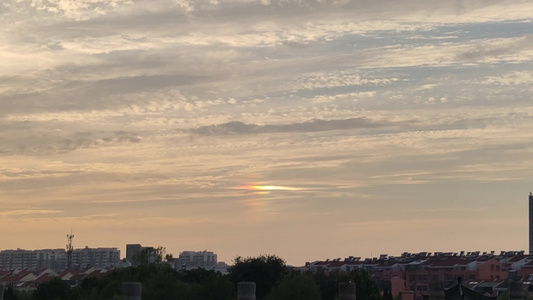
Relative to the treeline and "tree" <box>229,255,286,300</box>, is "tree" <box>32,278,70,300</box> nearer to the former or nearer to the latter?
the treeline

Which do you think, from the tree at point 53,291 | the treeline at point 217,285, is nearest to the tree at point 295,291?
the treeline at point 217,285

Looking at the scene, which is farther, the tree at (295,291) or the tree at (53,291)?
the tree at (53,291)

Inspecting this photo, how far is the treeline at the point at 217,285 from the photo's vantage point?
78.4 metres

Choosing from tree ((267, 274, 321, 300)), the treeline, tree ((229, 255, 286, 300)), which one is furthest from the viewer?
tree ((229, 255, 286, 300))

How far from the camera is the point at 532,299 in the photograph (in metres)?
68.4

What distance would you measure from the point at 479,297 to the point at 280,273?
2485 inches

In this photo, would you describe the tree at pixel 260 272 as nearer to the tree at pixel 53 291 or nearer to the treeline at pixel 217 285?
the treeline at pixel 217 285

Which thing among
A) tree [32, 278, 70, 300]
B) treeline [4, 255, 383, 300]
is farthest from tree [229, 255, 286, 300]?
tree [32, 278, 70, 300]

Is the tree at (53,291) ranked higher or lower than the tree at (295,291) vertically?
higher

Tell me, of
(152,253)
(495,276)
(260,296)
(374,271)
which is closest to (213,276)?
(260,296)

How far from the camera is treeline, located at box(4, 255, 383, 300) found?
78.4 m

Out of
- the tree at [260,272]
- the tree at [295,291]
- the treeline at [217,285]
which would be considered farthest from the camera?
the tree at [260,272]

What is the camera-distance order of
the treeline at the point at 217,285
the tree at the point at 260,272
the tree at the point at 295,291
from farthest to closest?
the tree at the point at 260,272 < the treeline at the point at 217,285 < the tree at the point at 295,291

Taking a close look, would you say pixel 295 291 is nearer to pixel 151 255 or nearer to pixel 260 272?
pixel 260 272
